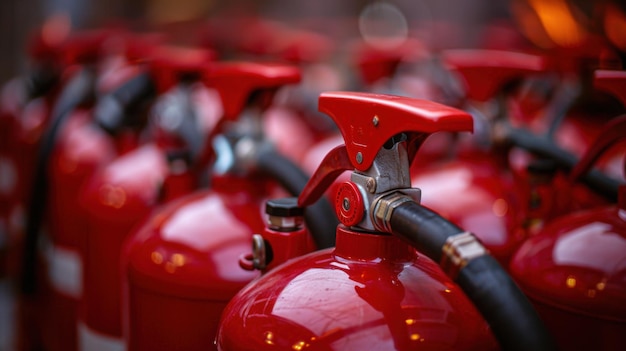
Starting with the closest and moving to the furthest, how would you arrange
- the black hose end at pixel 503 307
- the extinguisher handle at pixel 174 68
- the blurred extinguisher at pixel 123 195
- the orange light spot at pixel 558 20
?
1. the black hose end at pixel 503 307
2. the blurred extinguisher at pixel 123 195
3. the extinguisher handle at pixel 174 68
4. the orange light spot at pixel 558 20

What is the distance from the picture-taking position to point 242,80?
31.3 inches

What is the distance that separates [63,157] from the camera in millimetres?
1257

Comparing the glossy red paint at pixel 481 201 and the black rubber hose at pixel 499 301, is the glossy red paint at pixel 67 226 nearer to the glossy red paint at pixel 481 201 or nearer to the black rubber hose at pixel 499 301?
the glossy red paint at pixel 481 201

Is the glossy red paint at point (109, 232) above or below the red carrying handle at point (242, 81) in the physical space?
below

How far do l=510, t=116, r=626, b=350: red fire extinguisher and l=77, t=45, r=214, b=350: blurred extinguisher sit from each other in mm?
471

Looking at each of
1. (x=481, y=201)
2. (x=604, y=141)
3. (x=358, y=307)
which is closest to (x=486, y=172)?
(x=481, y=201)

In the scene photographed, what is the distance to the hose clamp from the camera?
1.45 ft

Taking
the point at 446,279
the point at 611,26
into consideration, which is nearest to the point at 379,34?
the point at 611,26

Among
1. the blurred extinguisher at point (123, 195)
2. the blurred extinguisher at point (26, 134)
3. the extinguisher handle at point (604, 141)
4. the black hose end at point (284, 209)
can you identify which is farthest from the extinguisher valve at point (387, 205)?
the blurred extinguisher at point (26, 134)

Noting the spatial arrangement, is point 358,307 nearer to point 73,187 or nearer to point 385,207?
point 385,207

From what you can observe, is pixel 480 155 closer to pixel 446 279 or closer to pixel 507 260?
pixel 507 260

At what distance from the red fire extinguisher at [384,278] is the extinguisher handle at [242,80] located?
0.22 metres

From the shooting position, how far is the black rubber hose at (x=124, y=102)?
113cm

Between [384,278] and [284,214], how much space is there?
0.46 feet
